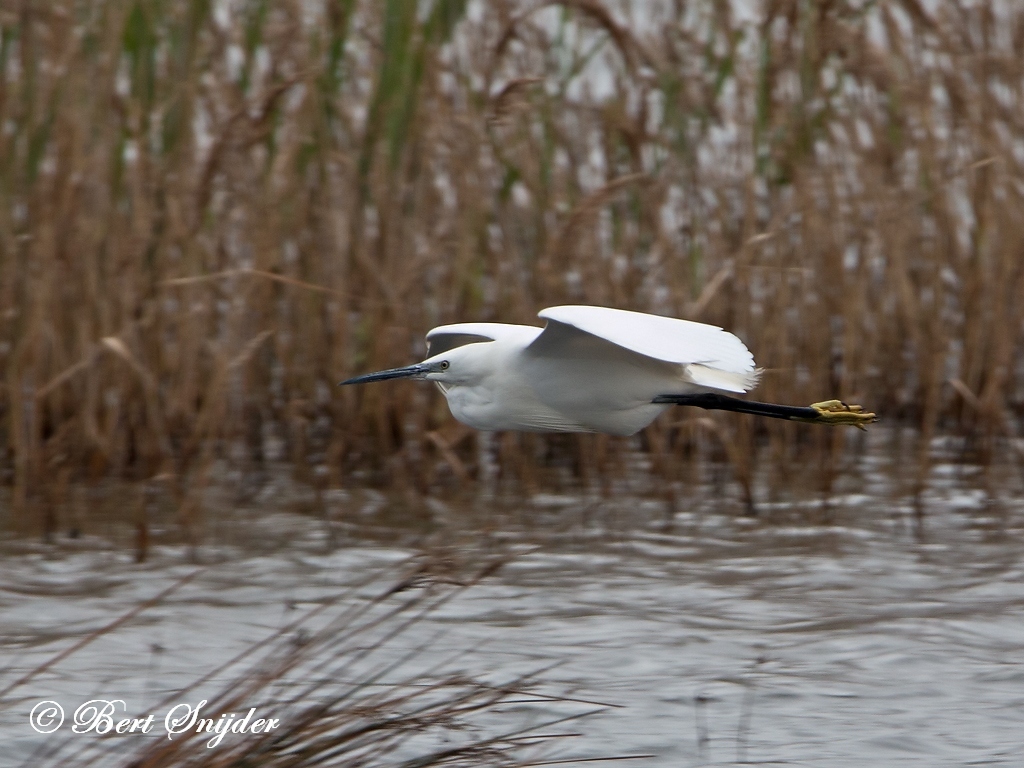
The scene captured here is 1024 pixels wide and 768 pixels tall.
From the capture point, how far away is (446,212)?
4.60 meters

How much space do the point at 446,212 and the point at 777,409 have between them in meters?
1.61

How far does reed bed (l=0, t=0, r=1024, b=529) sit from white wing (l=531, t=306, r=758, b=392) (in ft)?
A: 3.80

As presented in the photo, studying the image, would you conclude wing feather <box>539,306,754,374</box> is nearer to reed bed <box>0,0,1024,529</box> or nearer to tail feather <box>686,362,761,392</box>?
tail feather <box>686,362,761,392</box>

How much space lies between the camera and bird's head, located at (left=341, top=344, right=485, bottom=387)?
3.27 meters

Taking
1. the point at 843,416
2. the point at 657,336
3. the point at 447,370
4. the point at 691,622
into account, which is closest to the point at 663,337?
the point at 657,336

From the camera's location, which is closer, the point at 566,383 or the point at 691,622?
the point at 566,383

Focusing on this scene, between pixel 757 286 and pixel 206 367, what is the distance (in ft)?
5.56

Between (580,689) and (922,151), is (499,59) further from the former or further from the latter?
(580,689)

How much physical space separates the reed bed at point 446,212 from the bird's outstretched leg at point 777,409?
2.27 feet

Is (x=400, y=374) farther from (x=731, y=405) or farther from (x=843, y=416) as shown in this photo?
(x=843, y=416)

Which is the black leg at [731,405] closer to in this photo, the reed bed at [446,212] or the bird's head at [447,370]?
the bird's head at [447,370]

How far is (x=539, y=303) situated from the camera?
14.7 ft

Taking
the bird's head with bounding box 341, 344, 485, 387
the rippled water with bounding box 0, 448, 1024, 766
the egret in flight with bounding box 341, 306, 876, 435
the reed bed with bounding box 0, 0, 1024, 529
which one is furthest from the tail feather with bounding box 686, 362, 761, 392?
the reed bed with bounding box 0, 0, 1024, 529

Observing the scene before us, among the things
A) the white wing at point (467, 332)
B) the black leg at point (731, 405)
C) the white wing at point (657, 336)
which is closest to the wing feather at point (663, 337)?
the white wing at point (657, 336)
